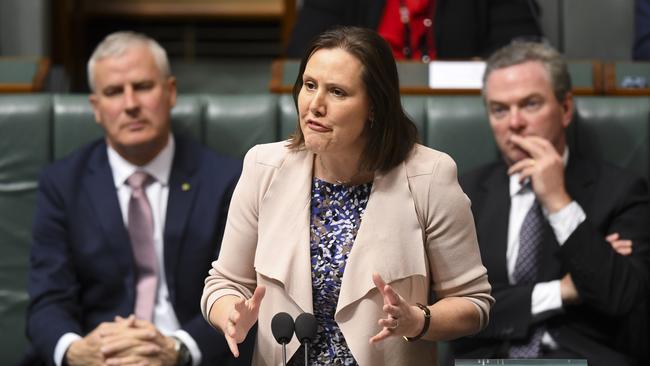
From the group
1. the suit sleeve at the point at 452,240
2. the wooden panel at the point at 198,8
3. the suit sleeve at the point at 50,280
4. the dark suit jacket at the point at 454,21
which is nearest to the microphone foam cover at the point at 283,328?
the suit sleeve at the point at 452,240

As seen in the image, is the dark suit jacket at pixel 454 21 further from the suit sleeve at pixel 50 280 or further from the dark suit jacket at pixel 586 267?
the suit sleeve at pixel 50 280

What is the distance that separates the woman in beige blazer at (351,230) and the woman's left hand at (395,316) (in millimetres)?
33

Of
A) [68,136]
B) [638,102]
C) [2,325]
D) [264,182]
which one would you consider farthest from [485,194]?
[2,325]

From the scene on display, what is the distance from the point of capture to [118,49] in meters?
3.14

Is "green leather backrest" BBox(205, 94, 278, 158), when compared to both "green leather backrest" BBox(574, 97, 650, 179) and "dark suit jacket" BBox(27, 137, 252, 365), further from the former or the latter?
"green leather backrest" BBox(574, 97, 650, 179)

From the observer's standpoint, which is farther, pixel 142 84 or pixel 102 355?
pixel 142 84

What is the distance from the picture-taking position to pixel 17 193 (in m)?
3.33

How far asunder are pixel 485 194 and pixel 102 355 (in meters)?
1.16

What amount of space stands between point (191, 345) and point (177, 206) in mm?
430

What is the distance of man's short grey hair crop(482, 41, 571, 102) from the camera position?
312 cm

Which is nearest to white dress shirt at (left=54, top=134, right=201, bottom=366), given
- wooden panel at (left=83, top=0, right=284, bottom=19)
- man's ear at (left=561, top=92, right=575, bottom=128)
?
man's ear at (left=561, top=92, right=575, bottom=128)

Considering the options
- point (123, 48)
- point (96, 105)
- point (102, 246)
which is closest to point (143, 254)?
point (102, 246)

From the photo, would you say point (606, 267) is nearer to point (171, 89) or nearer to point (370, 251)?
point (370, 251)

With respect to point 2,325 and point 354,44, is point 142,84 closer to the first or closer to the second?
point 2,325
